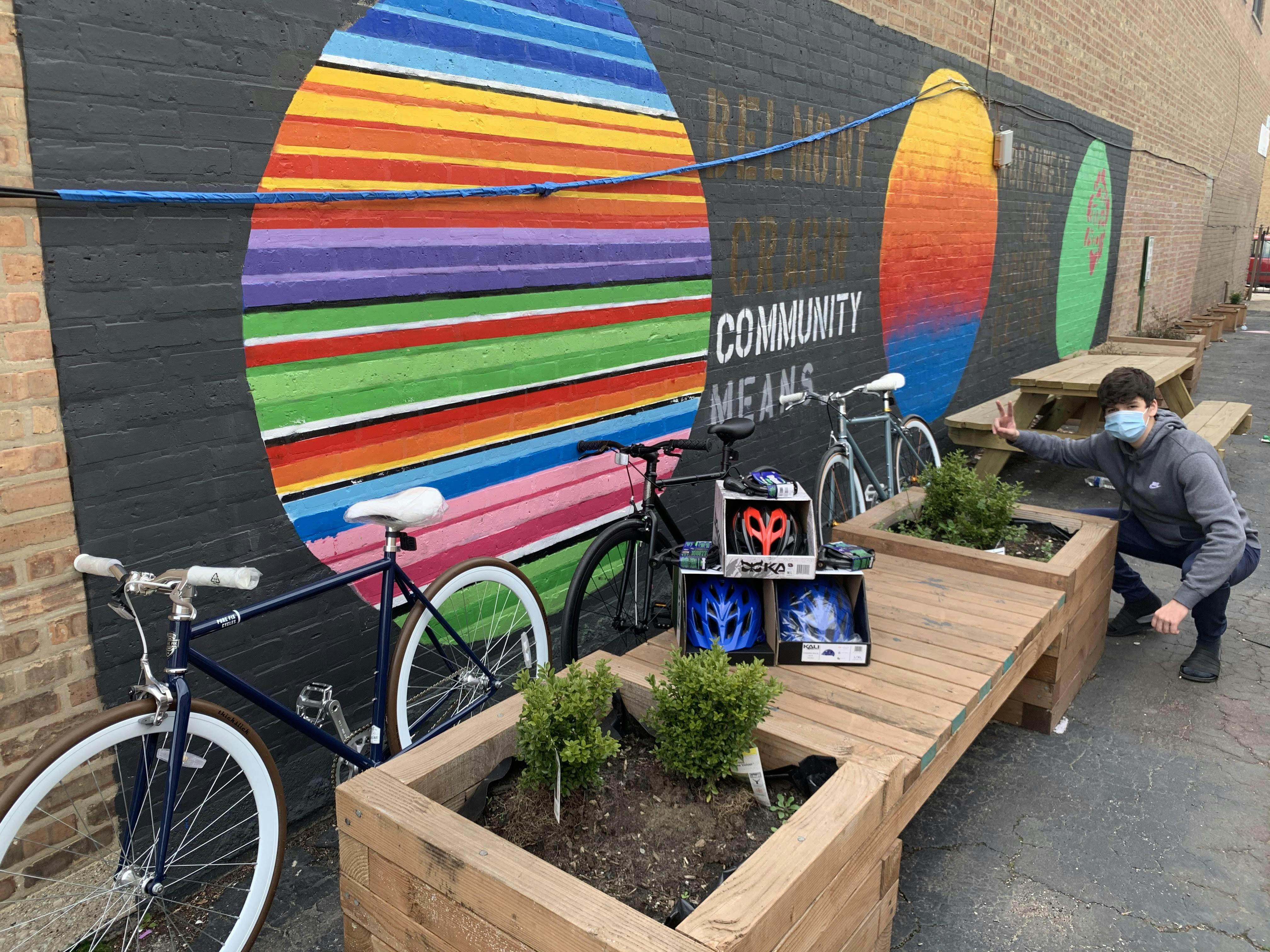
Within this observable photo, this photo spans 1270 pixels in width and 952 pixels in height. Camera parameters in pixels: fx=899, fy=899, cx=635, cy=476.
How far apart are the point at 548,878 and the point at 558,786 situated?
1.13 feet

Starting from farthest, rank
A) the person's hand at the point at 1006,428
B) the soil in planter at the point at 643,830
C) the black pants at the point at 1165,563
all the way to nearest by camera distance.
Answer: the person's hand at the point at 1006,428 → the black pants at the point at 1165,563 → the soil in planter at the point at 643,830

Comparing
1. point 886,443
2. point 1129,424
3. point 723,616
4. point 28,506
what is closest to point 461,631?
point 723,616

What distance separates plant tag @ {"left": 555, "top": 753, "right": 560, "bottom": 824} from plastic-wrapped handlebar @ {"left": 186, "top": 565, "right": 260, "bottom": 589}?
2.61 feet

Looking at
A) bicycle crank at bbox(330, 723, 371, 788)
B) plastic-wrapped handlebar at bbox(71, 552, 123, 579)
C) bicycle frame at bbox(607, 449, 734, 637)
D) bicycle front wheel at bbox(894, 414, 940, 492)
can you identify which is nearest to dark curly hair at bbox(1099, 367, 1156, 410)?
bicycle frame at bbox(607, 449, 734, 637)

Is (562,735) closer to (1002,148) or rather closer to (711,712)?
(711,712)

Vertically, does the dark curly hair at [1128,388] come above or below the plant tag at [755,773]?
above

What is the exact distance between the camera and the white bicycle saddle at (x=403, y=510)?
2.62 metres

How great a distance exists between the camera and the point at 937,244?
7.13 m

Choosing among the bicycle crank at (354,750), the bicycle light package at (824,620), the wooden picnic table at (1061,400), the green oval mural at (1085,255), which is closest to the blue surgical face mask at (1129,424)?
the bicycle light package at (824,620)

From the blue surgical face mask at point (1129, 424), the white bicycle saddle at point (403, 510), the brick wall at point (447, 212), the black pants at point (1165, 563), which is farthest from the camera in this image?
the black pants at point (1165, 563)

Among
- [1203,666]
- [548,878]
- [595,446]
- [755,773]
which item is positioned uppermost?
[595,446]

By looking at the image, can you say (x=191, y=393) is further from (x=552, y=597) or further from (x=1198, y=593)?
(x=1198, y=593)

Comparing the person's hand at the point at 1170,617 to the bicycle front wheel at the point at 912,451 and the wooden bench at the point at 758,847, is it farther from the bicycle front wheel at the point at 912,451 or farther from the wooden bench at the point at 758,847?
the bicycle front wheel at the point at 912,451

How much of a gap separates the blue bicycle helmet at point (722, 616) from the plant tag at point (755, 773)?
69 centimetres
